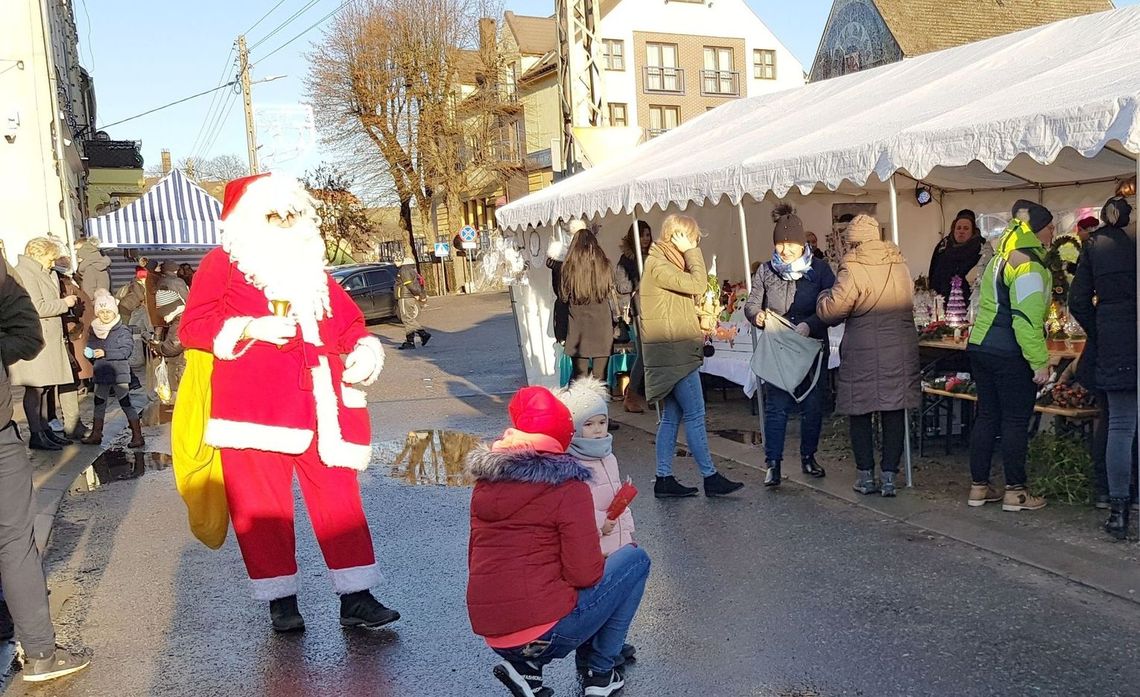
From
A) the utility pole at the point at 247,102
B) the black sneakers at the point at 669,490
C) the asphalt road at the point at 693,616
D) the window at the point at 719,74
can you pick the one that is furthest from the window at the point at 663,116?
the asphalt road at the point at 693,616

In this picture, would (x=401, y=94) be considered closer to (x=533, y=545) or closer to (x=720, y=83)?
(x=720, y=83)

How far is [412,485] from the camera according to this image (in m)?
7.29

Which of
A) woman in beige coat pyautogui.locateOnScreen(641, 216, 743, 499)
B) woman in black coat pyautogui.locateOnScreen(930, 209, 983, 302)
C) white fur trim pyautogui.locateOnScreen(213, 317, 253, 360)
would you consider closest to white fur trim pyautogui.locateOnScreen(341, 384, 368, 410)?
white fur trim pyautogui.locateOnScreen(213, 317, 253, 360)

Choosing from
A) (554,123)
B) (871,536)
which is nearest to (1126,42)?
(871,536)

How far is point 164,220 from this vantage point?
60.5 ft

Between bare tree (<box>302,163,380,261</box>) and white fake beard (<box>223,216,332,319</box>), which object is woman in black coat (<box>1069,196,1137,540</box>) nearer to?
white fake beard (<box>223,216,332,319</box>)

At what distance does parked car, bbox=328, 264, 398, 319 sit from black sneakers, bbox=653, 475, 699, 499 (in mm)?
Result: 19453

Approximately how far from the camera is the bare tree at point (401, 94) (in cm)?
3666

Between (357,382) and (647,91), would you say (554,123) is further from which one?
(357,382)

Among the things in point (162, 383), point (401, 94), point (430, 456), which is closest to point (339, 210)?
point (401, 94)

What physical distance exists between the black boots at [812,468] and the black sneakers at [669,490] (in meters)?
0.89

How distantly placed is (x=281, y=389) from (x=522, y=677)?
1.73 m

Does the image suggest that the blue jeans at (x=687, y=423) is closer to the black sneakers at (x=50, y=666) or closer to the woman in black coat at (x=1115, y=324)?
the woman in black coat at (x=1115, y=324)

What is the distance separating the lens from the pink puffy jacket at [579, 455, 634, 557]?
3.44 meters
